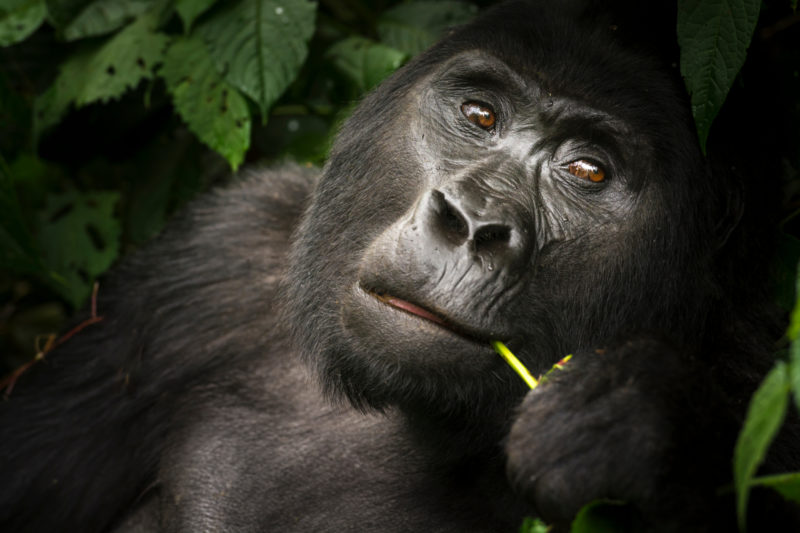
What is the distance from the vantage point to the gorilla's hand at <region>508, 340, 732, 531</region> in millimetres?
2168

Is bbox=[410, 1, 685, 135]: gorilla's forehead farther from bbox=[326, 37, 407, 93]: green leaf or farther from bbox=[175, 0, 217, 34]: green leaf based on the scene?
bbox=[175, 0, 217, 34]: green leaf

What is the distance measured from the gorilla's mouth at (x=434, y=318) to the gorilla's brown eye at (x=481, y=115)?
2.59 ft

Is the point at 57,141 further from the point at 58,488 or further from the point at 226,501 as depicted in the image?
the point at 226,501

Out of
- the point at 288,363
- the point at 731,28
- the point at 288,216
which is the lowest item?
the point at 288,363

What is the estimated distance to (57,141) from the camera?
213 inches

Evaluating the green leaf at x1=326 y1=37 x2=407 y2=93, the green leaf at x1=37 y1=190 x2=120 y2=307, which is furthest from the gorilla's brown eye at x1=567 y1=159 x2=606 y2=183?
the green leaf at x1=37 y1=190 x2=120 y2=307

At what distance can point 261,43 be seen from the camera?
430 centimetres

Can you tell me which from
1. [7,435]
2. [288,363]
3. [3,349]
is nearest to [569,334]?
[288,363]

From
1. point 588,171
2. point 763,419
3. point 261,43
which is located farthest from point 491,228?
point 261,43

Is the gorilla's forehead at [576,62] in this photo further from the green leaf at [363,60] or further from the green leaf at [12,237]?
the green leaf at [12,237]

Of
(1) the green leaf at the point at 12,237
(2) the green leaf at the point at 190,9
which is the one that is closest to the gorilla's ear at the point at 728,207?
(2) the green leaf at the point at 190,9

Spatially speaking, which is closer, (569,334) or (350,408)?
(569,334)

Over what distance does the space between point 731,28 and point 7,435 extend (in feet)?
10.9

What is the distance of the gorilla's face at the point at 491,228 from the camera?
2.60 meters
